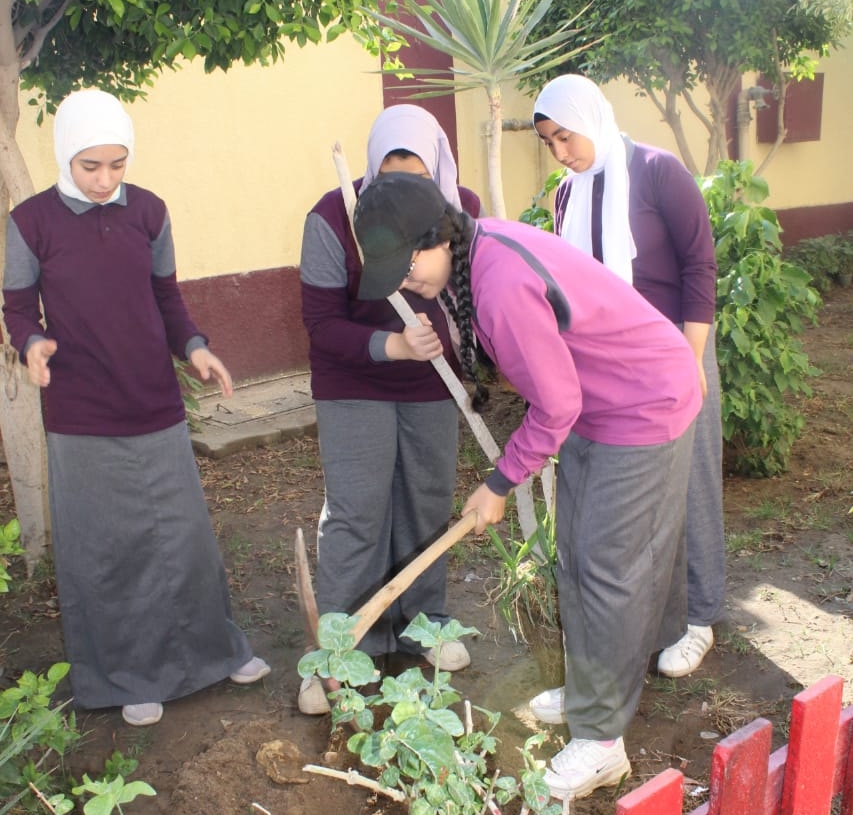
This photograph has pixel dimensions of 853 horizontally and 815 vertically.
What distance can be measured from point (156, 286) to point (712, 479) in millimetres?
1777

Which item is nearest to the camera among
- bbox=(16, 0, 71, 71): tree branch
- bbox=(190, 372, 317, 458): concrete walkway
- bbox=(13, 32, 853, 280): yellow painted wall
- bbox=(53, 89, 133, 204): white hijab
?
bbox=(53, 89, 133, 204): white hijab

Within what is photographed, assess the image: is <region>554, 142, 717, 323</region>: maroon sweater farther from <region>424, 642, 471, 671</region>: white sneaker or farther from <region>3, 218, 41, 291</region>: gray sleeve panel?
<region>3, 218, 41, 291</region>: gray sleeve panel

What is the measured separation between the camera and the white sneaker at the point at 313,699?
2.97 meters

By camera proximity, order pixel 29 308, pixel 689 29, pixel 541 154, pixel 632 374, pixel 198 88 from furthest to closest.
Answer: pixel 541 154 → pixel 689 29 → pixel 198 88 → pixel 29 308 → pixel 632 374

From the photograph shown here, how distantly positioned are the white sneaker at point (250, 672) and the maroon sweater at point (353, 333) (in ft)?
3.05

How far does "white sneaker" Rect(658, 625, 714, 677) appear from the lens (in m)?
3.12

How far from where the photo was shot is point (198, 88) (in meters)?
6.74

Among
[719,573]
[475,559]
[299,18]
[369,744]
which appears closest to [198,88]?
[299,18]

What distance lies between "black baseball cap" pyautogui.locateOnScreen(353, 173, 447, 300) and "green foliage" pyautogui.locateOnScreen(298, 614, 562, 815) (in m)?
0.73

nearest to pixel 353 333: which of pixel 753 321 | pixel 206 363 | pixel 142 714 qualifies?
pixel 206 363

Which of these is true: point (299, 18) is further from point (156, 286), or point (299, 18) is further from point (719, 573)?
point (719, 573)

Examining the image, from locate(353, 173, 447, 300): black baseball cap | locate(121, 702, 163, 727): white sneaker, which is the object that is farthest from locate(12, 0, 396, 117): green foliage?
locate(121, 702, 163, 727): white sneaker

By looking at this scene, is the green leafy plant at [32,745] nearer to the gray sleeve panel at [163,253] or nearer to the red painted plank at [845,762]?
the gray sleeve panel at [163,253]

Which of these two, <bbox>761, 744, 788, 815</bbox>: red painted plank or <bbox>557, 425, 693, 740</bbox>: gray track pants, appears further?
<bbox>557, 425, 693, 740</bbox>: gray track pants
